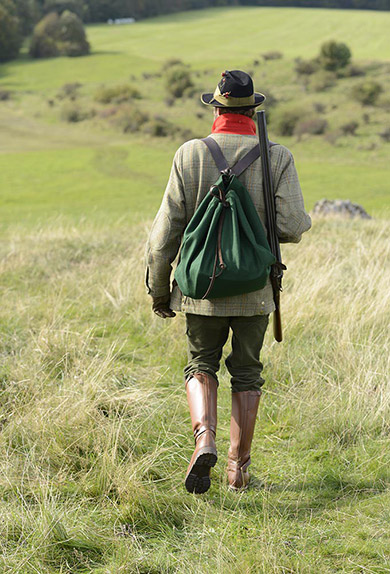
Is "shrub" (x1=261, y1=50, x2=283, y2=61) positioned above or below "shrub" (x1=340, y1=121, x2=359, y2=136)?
above

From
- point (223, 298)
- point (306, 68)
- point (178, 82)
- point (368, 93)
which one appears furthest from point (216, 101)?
point (306, 68)

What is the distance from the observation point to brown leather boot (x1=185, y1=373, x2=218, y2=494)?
3150mm

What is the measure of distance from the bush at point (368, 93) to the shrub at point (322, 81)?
157 inches

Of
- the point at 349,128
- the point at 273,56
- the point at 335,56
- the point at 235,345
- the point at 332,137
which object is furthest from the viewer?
the point at 273,56

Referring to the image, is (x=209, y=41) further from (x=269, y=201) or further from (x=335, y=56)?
(x=269, y=201)

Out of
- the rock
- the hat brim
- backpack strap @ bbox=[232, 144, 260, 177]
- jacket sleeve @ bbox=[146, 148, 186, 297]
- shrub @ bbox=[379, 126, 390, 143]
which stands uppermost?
the hat brim

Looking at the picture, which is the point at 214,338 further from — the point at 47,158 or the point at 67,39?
the point at 67,39

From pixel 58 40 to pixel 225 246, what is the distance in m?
68.5

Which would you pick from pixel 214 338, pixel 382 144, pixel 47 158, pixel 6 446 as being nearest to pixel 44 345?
pixel 6 446

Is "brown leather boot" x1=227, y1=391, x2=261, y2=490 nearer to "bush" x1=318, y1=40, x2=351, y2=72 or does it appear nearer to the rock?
the rock

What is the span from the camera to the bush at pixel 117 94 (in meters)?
45.5

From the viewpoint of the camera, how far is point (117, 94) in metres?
45.6

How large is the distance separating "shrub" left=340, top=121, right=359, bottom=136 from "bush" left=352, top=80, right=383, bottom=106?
5506 mm

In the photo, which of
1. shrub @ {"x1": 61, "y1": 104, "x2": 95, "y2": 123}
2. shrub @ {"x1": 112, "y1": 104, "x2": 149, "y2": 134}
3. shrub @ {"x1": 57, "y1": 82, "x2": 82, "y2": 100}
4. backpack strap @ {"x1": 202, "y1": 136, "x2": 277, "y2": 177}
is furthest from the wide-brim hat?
shrub @ {"x1": 57, "y1": 82, "x2": 82, "y2": 100}
